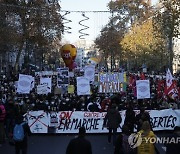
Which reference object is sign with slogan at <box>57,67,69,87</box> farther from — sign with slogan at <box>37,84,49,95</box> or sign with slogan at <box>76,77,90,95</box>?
sign with slogan at <box>76,77,90,95</box>

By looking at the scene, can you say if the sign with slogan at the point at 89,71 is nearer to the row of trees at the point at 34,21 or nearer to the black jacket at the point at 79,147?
the black jacket at the point at 79,147

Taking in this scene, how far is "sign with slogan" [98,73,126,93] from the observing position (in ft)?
70.5

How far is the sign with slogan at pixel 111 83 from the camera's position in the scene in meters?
21.5

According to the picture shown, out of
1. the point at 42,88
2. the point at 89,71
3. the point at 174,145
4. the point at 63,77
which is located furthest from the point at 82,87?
the point at 174,145

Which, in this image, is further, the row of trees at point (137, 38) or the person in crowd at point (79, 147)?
the row of trees at point (137, 38)

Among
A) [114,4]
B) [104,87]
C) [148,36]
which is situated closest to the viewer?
[104,87]

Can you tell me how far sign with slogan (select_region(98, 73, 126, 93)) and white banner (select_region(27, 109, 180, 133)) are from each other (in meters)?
4.12

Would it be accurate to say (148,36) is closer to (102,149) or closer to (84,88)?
(84,88)

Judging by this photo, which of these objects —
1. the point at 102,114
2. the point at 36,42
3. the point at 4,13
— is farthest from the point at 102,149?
the point at 36,42

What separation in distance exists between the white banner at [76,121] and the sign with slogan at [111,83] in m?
4.12

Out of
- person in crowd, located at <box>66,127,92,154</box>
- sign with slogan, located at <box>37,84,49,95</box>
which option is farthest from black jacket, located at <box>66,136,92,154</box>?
sign with slogan, located at <box>37,84,49,95</box>

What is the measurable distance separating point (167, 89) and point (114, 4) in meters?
45.0

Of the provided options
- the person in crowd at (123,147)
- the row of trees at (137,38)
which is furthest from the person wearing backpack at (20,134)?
the row of trees at (137,38)

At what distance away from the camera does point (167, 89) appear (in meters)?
19.0
